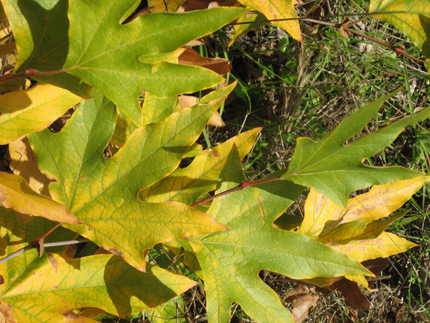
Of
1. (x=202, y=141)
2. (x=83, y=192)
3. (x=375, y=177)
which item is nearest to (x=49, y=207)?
(x=83, y=192)

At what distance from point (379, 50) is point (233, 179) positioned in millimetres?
1544

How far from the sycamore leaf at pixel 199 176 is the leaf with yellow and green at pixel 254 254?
40 millimetres

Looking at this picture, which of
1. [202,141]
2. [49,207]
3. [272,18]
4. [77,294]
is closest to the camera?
[49,207]

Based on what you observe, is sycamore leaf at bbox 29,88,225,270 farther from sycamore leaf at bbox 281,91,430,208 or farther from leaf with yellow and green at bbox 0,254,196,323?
sycamore leaf at bbox 281,91,430,208

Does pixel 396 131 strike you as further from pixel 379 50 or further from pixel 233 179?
pixel 379 50

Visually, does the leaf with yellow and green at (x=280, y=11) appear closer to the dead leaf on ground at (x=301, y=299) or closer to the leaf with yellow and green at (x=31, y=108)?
the leaf with yellow and green at (x=31, y=108)

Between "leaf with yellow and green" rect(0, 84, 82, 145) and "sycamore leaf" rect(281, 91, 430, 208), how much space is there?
0.71 metres

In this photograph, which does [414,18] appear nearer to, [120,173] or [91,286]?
[120,173]

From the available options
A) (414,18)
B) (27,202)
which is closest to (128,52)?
(27,202)

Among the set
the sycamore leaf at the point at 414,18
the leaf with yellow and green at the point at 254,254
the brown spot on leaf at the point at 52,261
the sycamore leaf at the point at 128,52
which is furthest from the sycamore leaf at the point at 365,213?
the brown spot on leaf at the point at 52,261

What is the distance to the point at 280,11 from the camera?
1.27 meters

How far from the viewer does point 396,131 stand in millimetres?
984

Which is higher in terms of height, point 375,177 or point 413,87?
point 375,177

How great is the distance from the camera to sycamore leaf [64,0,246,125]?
3.00 feet
